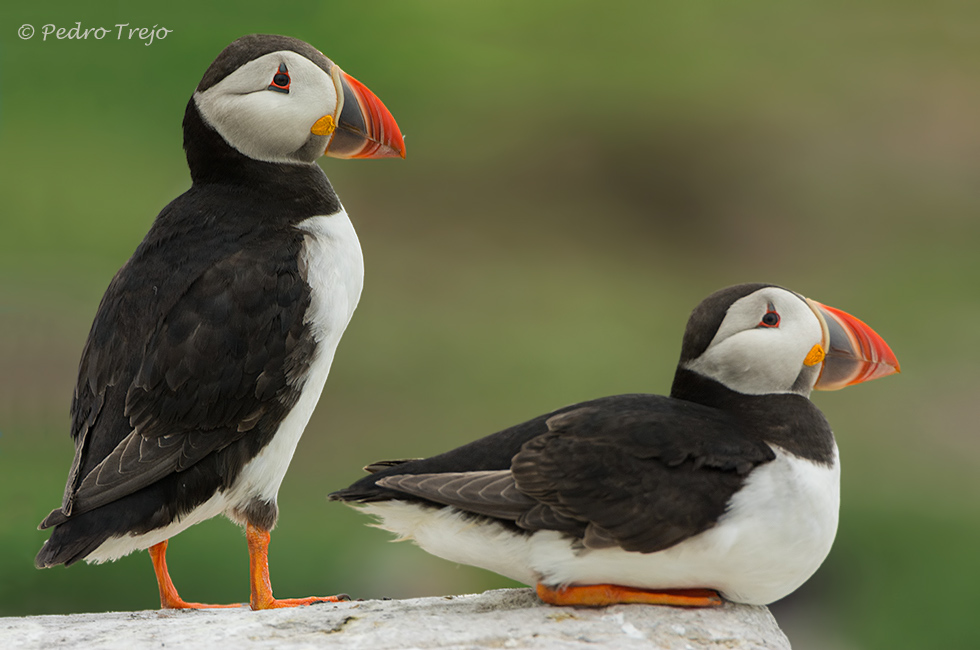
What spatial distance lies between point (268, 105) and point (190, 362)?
2.37 ft

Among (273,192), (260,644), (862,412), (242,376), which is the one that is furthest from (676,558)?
(862,412)

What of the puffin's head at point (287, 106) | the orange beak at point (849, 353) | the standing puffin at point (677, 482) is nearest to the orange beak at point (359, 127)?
the puffin's head at point (287, 106)

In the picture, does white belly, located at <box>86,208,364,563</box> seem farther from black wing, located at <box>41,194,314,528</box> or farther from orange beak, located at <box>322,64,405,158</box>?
orange beak, located at <box>322,64,405,158</box>

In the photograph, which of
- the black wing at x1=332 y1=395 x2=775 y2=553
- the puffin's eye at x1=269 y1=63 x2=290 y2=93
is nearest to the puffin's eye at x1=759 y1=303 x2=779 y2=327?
the black wing at x1=332 y1=395 x2=775 y2=553

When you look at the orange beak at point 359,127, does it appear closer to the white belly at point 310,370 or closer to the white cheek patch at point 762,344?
the white belly at point 310,370

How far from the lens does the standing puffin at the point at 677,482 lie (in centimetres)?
248

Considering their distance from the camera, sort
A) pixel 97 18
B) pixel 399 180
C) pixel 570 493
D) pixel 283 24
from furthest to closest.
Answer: pixel 399 180
pixel 283 24
pixel 97 18
pixel 570 493

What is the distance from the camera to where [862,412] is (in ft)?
24.4

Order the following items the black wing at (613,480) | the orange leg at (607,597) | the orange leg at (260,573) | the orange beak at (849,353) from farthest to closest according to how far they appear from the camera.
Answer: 1. the orange leg at (260,573)
2. the orange beak at (849,353)
3. the orange leg at (607,597)
4. the black wing at (613,480)

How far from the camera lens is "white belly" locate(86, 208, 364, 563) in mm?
2898

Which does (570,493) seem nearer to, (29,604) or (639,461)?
(639,461)

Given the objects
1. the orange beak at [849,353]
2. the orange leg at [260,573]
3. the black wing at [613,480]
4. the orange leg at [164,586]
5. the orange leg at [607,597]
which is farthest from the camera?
the orange leg at [164,586]

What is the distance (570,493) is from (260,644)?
794 millimetres

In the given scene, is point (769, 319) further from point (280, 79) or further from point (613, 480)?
point (280, 79)
